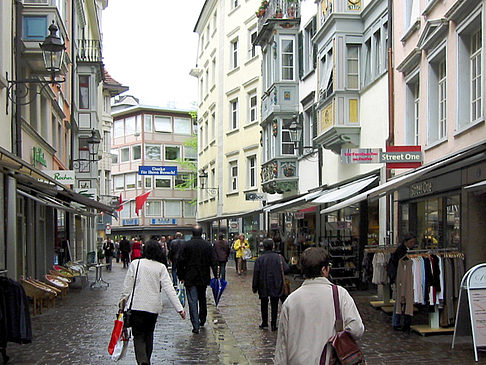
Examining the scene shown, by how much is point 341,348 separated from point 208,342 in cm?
619

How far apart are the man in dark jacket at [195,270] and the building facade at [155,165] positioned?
5767cm

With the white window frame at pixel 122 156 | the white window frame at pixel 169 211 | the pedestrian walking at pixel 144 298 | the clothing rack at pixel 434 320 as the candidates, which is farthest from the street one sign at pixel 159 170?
the white window frame at pixel 122 156

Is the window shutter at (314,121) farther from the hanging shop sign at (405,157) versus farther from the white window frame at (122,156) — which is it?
the white window frame at (122,156)

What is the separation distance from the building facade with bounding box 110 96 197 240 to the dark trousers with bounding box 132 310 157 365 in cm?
6144

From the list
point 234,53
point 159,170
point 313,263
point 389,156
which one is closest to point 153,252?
point 313,263

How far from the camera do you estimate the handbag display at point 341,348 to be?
4547 mm

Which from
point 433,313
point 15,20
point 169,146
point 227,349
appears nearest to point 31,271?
point 15,20

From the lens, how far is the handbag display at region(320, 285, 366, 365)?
4547 millimetres

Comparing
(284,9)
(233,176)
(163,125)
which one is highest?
(163,125)

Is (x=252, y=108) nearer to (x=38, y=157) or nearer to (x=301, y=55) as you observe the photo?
(x=301, y=55)

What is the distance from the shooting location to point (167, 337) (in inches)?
436

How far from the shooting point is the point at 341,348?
455 cm

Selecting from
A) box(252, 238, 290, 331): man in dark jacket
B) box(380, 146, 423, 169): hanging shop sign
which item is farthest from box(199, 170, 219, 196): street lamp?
box(252, 238, 290, 331): man in dark jacket

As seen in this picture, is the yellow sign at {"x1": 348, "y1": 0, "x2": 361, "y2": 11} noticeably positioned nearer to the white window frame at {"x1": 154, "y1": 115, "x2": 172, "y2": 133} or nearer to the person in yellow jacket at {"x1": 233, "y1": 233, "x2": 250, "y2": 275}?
the person in yellow jacket at {"x1": 233, "y1": 233, "x2": 250, "y2": 275}
